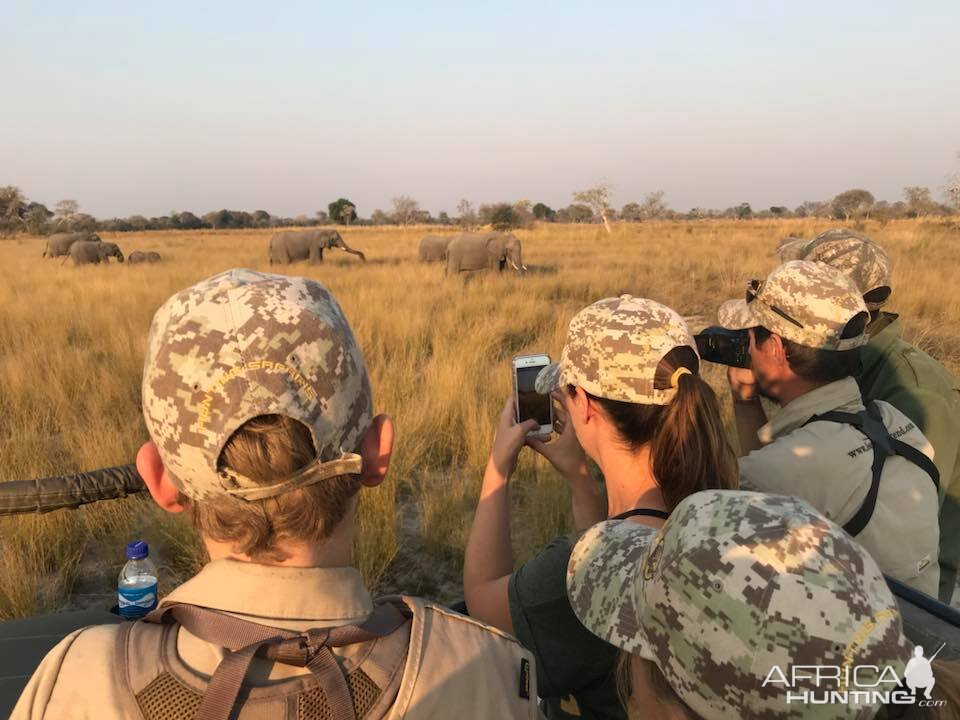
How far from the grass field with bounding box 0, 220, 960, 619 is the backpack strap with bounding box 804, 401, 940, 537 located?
184 centimetres

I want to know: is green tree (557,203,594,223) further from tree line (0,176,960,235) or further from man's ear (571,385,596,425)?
man's ear (571,385,596,425)

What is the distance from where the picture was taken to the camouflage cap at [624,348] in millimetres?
1632

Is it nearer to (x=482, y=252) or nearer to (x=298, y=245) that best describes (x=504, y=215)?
(x=298, y=245)

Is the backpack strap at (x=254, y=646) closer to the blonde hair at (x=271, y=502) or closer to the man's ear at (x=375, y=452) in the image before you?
the blonde hair at (x=271, y=502)

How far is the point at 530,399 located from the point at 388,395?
3.32m

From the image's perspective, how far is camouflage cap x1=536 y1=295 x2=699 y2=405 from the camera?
1.63 m

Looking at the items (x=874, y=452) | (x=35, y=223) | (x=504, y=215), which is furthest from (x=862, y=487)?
(x=35, y=223)

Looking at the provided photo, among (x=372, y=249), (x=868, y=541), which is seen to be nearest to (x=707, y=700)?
(x=868, y=541)

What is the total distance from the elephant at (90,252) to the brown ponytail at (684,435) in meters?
23.1

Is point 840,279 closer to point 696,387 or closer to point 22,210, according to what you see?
point 696,387

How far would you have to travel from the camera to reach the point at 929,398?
104 inches

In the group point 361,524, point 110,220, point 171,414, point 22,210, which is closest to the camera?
point 171,414

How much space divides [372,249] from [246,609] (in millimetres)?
27953

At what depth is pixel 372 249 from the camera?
1106 inches
